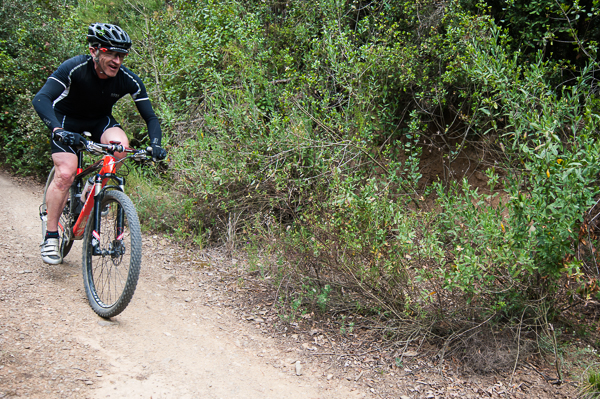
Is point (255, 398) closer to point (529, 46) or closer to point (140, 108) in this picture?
point (140, 108)

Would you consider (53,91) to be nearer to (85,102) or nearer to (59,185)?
(85,102)

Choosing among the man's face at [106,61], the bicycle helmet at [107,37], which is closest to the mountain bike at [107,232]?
the man's face at [106,61]

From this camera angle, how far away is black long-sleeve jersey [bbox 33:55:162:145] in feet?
12.0

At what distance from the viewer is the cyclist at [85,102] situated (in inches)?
144

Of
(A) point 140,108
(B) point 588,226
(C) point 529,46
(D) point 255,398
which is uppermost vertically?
(C) point 529,46

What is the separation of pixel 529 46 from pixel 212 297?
4.73 metres

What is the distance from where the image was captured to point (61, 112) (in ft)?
13.2

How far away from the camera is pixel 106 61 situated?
148 inches

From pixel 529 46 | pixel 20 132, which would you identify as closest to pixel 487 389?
pixel 529 46

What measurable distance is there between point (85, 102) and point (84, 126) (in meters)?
0.24

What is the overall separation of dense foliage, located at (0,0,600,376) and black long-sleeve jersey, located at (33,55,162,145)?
1.50m

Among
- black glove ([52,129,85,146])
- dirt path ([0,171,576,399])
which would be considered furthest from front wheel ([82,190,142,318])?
black glove ([52,129,85,146])

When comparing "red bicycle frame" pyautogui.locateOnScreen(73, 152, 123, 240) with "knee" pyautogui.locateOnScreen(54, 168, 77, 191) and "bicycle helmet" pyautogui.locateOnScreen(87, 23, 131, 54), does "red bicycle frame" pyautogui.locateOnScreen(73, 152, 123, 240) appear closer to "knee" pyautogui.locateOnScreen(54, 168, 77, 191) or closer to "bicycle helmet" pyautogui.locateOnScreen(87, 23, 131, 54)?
"knee" pyautogui.locateOnScreen(54, 168, 77, 191)

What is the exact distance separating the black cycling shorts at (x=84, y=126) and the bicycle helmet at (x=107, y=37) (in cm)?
75
